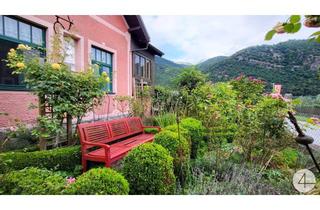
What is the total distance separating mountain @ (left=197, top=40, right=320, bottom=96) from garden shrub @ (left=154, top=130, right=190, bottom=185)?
1840 millimetres

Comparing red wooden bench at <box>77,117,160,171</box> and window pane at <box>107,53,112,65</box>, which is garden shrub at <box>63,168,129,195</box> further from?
window pane at <box>107,53,112,65</box>

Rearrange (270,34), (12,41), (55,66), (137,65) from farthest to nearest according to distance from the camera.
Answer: (137,65) < (12,41) < (55,66) < (270,34)

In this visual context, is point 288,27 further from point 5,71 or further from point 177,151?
point 5,71

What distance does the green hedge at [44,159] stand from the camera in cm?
253

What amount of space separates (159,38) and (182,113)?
2.12 meters

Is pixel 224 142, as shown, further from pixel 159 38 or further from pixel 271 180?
pixel 159 38

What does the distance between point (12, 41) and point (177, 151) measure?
3554mm

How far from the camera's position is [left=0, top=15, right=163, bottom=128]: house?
10.9 ft

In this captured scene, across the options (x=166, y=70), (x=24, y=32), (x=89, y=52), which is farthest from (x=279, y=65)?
(x=24, y=32)

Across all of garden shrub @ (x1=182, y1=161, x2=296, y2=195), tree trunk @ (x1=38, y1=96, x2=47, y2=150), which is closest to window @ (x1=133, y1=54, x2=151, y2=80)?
tree trunk @ (x1=38, y1=96, x2=47, y2=150)

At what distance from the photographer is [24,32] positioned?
3.89 m
